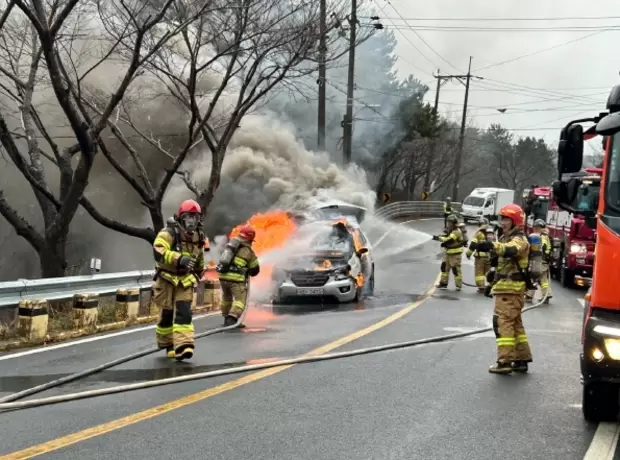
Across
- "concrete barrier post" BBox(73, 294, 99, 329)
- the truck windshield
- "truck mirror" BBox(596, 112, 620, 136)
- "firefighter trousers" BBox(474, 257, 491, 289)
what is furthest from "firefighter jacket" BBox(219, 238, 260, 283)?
"firefighter trousers" BBox(474, 257, 491, 289)

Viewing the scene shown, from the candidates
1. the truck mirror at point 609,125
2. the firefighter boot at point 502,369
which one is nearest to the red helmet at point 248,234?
the firefighter boot at point 502,369

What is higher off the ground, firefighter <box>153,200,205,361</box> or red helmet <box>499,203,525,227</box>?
red helmet <box>499,203,525,227</box>

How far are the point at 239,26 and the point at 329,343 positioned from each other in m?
8.94

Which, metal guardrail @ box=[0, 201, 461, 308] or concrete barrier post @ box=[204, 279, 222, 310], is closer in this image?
metal guardrail @ box=[0, 201, 461, 308]

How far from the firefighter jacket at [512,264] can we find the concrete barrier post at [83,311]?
17.4ft

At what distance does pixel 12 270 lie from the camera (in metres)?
26.6

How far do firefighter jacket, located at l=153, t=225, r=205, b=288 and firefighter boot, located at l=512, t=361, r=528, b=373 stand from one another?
11.3 feet

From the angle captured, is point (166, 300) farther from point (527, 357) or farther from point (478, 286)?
point (478, 286)

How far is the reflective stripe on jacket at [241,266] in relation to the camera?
36.0ft

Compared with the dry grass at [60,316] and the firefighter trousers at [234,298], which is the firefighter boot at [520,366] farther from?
the dry grass at [60,316]

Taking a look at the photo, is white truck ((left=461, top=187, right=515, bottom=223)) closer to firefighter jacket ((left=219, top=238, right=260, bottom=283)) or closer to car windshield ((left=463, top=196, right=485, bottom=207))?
car windshield ((left=463, top=196, right=485, bottom=207))

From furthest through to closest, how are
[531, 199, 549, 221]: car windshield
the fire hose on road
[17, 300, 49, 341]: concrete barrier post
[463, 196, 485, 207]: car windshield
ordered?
[463, 196, 485, 207]: car windshield, [531, 199, 549, 221]: car windshield, [17, 300, 49, 341]: concrete barrier post, the fire hose on road

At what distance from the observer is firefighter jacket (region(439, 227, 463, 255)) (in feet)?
56.7

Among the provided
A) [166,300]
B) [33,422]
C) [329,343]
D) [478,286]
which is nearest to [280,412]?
[33,422]
